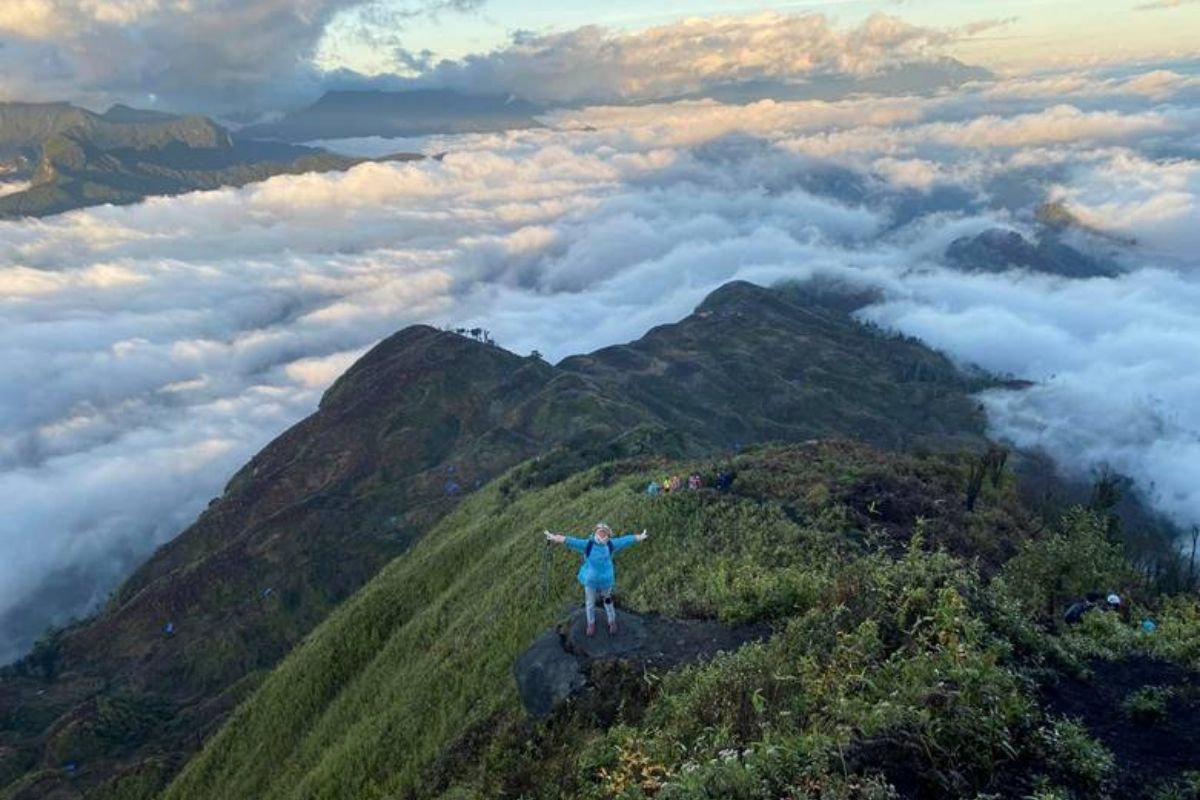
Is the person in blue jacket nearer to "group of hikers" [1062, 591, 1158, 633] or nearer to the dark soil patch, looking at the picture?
the dark soil patch

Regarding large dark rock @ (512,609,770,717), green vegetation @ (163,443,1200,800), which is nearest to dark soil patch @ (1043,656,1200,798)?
green vegetation @ (163,443,1200,800)

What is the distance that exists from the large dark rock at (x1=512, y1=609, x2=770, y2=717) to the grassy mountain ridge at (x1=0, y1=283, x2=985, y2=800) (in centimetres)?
4809

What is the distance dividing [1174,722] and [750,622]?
881 cm

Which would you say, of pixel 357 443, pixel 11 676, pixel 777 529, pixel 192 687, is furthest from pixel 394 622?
pixel 357 443

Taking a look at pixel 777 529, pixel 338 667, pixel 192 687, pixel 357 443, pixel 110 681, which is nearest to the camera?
pixel 777 529

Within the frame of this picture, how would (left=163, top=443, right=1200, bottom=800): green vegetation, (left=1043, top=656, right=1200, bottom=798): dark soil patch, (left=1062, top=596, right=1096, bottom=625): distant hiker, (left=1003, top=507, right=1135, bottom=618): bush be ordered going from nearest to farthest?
1. (left=163, top=443, right=1200, bottom=800): green vegetation
2. (left=1043, top=656, right=1200, bottom=798): dark soil patch
3. (left=1062, top=596, right=1096, bottom=625): distant hiker
4. (left=1003, top=507, right=1135, bottom=618): bush

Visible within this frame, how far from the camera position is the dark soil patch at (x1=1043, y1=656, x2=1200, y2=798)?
12.3m

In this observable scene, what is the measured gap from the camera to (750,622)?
20.5 metres

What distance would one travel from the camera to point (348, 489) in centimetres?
12812

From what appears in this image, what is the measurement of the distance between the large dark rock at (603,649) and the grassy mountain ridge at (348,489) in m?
48.1

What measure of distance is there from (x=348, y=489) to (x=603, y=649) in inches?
4550

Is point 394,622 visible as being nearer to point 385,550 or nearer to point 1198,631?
point 1198,631

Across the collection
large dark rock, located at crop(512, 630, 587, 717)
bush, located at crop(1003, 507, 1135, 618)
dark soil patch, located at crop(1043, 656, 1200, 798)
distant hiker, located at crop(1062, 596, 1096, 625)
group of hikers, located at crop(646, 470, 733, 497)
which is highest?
dark soil patch, located at crop(1043, 656, 1200, 798)

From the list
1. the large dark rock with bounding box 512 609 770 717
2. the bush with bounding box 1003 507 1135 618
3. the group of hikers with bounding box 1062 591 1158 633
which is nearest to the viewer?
the large dark rock with bounding box 512 609 770 717
